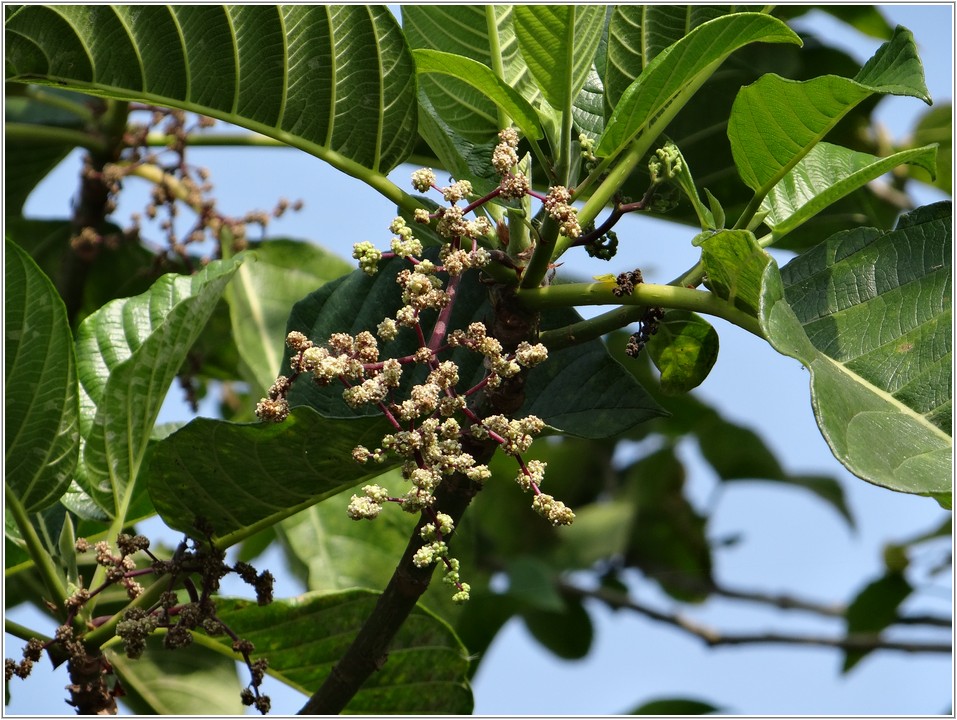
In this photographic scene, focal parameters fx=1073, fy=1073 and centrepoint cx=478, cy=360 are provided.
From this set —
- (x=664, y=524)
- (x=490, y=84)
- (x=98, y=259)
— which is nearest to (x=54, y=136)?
(x=98, y=259)

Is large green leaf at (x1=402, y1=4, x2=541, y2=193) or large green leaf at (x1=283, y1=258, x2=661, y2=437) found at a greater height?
large green leaf at (x1=402, y1=4, x2=541, y2=193)

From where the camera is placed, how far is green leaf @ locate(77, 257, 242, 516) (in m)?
1.28

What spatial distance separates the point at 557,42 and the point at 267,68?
34 cm

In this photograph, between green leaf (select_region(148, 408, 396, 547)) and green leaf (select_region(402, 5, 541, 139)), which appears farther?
green leaf (select_region(402, 5, 541, 139))

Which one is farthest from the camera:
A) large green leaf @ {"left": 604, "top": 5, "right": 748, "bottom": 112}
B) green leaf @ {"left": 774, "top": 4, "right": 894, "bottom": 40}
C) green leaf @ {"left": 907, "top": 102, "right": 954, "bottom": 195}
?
green leaf @ {"left": 907, "top": 102, "right": 954, "bottom": 195}

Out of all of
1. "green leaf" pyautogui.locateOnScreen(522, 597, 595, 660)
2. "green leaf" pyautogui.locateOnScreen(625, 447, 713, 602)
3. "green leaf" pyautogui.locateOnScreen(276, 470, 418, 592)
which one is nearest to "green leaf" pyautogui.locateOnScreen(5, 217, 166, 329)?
"green leaf" pyautogui.locateOnScreen(276, 470, 418, 592)

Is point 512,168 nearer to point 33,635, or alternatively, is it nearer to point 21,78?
point 21,78

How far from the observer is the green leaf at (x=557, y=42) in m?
1.16

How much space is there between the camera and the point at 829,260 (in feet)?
3.85

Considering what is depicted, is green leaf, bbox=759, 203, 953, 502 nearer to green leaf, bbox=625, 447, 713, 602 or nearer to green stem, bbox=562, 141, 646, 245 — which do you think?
green stem, bbox=562, 141, 646, 245

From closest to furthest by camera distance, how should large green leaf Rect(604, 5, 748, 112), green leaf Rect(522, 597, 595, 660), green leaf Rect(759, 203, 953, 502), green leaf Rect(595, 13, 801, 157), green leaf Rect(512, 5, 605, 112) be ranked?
1. green leaf Rect(759, 203, 953, 502)
2. green leaf Rect(595, 13, 801, 157)
3. green leaf Rect(512, 5, 605, 112)
4. large green leaf Rect(604, 5, 748, 112)
5. green leaf Rect(522, 597, 595, 660)

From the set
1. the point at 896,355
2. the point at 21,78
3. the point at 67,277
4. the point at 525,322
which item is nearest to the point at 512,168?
the point at 525,322

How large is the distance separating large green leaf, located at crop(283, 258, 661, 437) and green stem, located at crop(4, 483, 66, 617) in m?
0.35

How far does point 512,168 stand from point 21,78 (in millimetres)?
589
